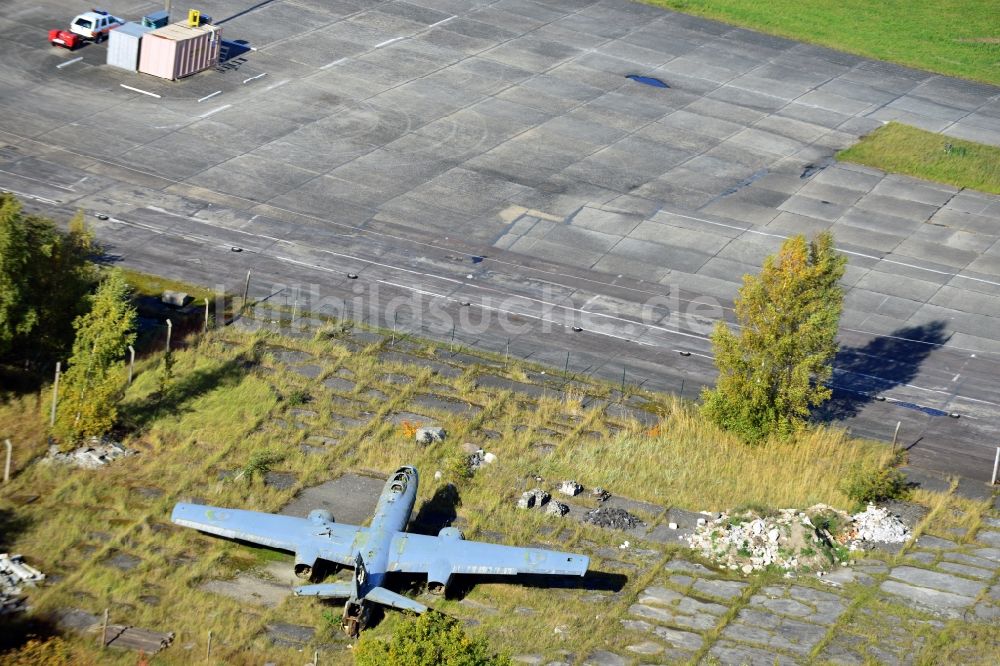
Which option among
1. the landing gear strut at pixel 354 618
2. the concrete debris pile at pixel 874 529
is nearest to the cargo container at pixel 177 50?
the landing gear strut at pixel 354 618

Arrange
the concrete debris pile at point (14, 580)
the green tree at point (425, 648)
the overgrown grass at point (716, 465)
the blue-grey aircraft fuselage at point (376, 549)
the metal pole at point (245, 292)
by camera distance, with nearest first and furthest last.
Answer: the green tree at point (425, 648) → the concrete debris pile at point (14, 580) → the blue-grey aircraft fuselage at point (376, 549) → the overgrown grass at point (716, 465) → the metal pole at point (245, 292)

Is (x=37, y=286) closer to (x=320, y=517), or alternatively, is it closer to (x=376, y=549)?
(x=320, y=517)

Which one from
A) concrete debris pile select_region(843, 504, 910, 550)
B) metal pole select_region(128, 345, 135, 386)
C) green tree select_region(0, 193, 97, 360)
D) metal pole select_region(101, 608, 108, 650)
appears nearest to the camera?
metal pole select_region(101, 608, 108, 650)

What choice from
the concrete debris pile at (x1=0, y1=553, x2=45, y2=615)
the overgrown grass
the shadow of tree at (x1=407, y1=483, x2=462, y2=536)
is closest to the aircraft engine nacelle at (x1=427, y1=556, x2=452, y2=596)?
the shadow of tree at (x1=407, y1=483, x2=462, y2=536)

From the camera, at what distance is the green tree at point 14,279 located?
184ft

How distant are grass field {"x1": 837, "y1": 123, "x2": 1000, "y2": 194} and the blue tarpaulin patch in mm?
15428

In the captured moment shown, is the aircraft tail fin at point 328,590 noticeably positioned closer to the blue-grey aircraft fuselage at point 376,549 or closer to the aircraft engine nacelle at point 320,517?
the blue-grey aircraft fuselage at point 376,549

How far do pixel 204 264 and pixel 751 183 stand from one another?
36.7 metres

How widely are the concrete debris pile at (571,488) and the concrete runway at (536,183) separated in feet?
37.9

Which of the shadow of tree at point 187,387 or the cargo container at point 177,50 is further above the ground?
the cargo container at point 177,50

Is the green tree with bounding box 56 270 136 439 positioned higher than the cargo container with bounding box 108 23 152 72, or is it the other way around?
the cargo container with bounding box 108 23 152 72

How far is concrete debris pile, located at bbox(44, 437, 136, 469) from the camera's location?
53.4 metres

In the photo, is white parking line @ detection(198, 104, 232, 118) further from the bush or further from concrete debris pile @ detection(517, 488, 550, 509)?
the bush

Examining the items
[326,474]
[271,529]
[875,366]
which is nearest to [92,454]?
[326,474]
